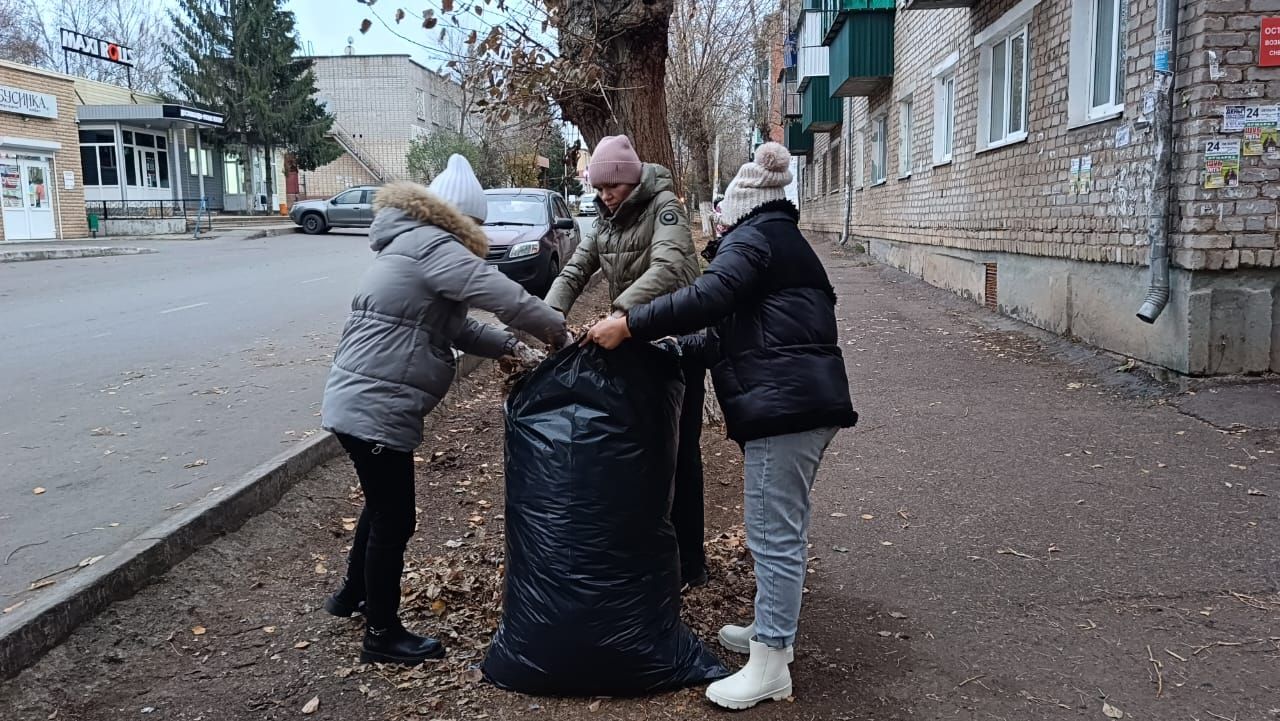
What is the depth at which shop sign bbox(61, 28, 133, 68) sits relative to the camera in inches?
1363

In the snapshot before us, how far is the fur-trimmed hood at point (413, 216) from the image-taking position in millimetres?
3004

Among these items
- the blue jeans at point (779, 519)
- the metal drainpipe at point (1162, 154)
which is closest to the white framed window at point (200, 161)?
the metal drainpipe at point (1162, 154)

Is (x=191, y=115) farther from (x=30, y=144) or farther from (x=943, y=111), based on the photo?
(x=943, y=111)

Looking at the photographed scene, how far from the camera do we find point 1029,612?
3.48 meters

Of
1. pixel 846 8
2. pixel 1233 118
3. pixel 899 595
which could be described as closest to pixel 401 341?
pixel 899 595

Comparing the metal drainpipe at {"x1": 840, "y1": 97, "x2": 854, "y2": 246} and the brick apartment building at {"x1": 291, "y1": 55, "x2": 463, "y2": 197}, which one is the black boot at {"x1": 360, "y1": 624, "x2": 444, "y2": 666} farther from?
the brick apartment building at {"x1": 291, "y1": 55, "x2": 463, "y2": 197}

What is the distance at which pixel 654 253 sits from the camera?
11.4 feet

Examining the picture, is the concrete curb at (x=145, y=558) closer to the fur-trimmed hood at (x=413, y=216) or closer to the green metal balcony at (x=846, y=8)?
the fur-trimmed hood at (x=413, y=216)

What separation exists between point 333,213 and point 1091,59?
26190mm

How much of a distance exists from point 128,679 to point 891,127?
1676 cm

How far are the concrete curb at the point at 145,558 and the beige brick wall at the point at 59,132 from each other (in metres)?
26.1

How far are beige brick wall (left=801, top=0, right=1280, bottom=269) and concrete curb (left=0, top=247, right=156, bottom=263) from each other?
1705cm

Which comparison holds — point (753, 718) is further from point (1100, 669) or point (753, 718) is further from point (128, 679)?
point (128, 679)

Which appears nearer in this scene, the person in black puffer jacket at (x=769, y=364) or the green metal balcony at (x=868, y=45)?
the person in black puffer jacket at (x=769, y=364)
